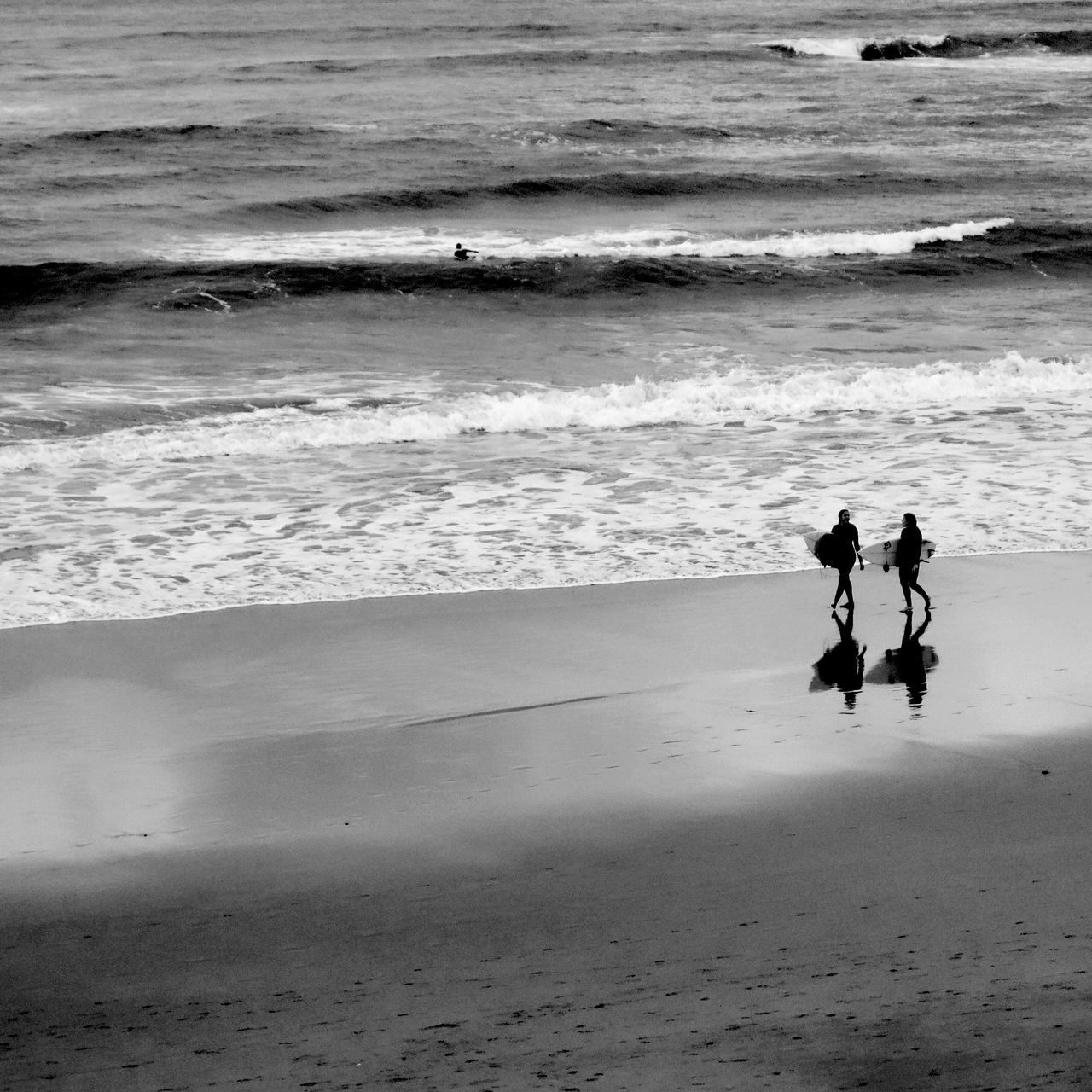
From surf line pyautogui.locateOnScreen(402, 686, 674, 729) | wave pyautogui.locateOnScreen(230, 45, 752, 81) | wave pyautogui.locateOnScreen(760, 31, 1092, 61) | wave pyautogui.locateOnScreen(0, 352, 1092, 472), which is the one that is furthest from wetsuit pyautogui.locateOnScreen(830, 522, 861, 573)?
wave pyautogui.locateOnScreen(760, 31, 1092, 61)

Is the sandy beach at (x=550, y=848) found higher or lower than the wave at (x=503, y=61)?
lower

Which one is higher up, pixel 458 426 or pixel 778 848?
pixel 458 426

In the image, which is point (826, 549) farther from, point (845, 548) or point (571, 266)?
point (571, 266)

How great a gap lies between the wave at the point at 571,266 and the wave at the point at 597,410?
7133mm

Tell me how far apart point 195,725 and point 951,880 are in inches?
206

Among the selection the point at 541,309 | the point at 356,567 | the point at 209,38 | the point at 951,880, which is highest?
the point at 209,38

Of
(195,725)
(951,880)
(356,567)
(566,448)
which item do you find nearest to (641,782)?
(951,880)

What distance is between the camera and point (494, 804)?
8977 mm

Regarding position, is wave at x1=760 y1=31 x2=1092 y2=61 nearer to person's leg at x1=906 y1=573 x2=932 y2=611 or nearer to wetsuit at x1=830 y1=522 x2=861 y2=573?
wetsuit at x1=830 y1=522 x2=861 y2=573

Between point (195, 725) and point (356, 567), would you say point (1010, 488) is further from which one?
point (195, 725)

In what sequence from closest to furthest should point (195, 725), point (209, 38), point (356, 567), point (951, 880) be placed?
point (951, 880), point (195, 725), point (356, 567), point (209, 38)

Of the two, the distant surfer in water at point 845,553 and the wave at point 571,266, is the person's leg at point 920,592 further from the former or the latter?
the wave at point 571,266

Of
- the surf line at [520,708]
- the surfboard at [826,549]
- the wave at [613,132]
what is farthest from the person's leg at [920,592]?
the wave at [613,132]

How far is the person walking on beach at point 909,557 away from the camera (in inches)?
479
